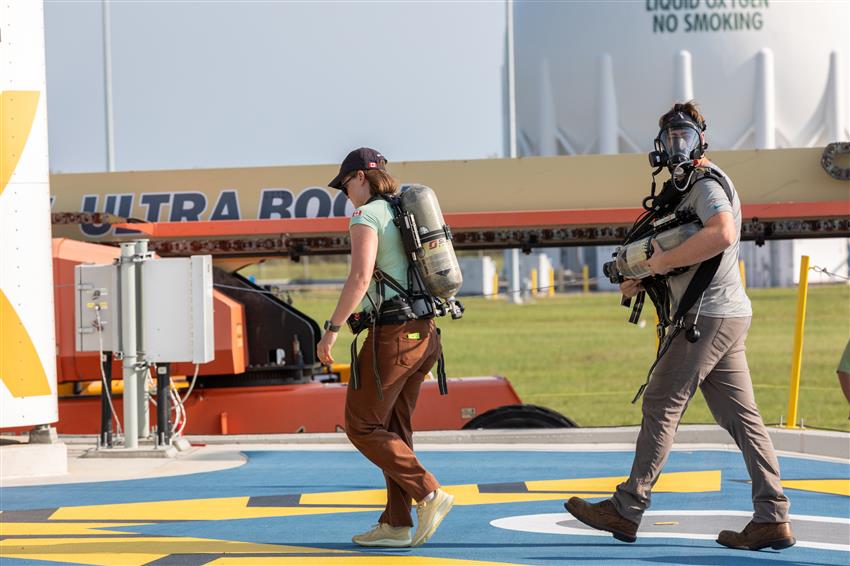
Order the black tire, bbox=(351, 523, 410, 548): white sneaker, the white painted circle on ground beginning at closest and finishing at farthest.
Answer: bbox=(351, 523, 410, 548): white sneaker → the white painted circle on ground → the black tire

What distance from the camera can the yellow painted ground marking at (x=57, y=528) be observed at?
21.8 feet

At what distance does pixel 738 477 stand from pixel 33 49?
5585mm

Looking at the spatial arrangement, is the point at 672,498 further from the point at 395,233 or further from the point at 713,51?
the point at 713,51

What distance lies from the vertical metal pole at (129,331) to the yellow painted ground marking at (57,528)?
2315 millimetres

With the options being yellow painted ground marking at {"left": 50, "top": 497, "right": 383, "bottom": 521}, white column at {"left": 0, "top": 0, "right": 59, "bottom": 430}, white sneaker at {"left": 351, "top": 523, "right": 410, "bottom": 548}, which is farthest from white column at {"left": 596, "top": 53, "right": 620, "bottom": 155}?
white sneaker at {"left": 351, "top": 523, "right": 410, "bottom": 548}

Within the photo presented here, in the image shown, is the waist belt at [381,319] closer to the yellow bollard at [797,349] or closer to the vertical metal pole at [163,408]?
the vertical metal pole at [163,408]

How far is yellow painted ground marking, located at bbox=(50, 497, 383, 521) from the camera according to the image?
698 cm

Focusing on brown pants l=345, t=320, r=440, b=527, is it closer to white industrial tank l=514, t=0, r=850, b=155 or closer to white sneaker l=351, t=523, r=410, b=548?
white sneaker l=351, t=523, r=410, b=548

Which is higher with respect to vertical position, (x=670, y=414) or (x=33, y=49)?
(x=33, y=49)

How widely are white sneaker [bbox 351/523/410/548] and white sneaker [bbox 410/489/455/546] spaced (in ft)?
0.28

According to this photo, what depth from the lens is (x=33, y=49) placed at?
849 centimetres

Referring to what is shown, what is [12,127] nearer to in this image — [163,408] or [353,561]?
[163,408]

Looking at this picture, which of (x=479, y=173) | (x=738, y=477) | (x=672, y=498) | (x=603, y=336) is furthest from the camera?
(x=603, y=336)

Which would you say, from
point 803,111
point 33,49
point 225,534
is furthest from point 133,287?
point 803,111
